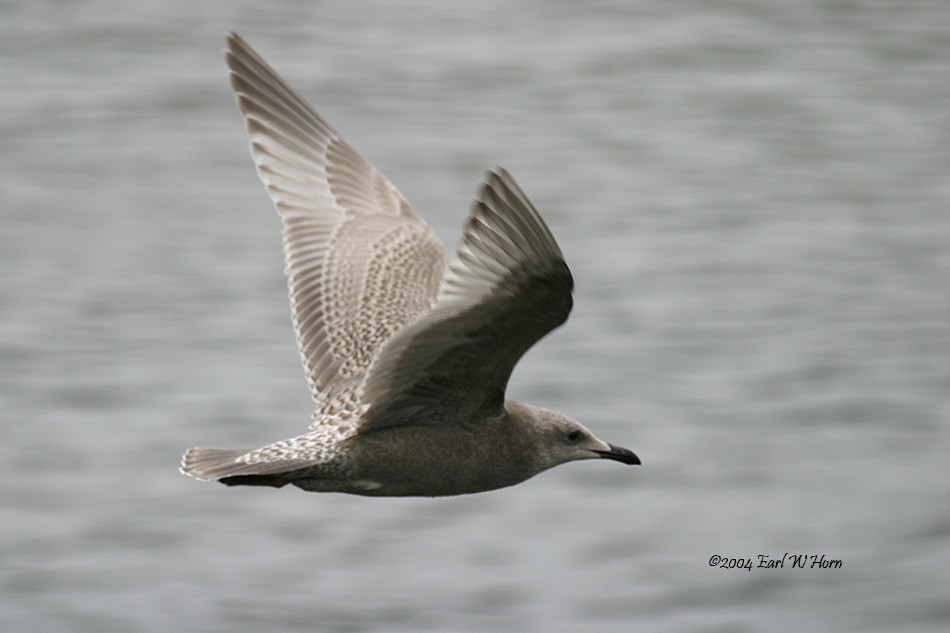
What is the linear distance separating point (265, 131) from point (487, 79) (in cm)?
1180

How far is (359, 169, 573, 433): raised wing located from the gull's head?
0.72ft

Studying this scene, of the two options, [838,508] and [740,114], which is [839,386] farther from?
[740,114]

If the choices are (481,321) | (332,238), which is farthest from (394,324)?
(481,321)

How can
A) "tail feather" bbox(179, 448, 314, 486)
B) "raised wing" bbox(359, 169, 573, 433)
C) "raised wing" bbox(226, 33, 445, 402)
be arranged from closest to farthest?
"raised wing" bbox(359, 169, 573, 433) < "tail feather" bbox(179, 448, 314, 486) < "raised wing" bbox(226, 33, 445, 402)

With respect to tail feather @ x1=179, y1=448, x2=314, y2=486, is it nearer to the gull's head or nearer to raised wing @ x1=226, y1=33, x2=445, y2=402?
raised wing @ x1=226, y1=33, x2=445, y2=402

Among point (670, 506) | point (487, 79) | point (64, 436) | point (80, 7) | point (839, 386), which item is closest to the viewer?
point (670, 506)

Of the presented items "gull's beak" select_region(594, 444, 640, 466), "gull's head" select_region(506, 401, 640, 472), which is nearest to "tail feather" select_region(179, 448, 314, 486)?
"gull's head" select_region(506, 401, 640, 472)

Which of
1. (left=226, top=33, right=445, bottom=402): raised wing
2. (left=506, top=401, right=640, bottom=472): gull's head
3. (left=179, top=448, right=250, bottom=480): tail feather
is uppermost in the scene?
(left=226, top=33, right=445, bottom=402): raised wing

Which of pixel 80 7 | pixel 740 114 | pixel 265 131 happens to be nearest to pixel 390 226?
pixel 265 131

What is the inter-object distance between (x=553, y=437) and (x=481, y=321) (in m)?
1.08

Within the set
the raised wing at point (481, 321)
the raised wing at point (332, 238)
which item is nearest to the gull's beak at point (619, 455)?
the raised wing at point (481, 321)

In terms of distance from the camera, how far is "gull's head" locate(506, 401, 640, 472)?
20.7 feet

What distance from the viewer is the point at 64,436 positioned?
444 inches

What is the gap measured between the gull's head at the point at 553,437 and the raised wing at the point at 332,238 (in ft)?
2.65
